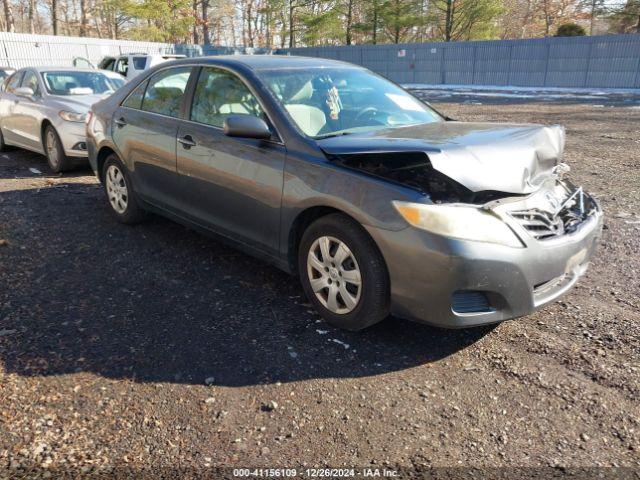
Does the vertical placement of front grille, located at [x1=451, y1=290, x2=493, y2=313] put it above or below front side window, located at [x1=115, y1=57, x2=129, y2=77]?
below

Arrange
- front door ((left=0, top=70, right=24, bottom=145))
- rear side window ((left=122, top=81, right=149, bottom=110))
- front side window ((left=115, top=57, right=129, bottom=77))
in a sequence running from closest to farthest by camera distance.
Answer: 1. rear side window ((left=122, top=81, right=149, bottom=110))
2. front door ((left=0, top=70, right=24, bottom=145))
3. front side window ((left=115, top=57, right=129, bottom=77))

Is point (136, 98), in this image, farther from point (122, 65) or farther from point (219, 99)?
point (122, 65)

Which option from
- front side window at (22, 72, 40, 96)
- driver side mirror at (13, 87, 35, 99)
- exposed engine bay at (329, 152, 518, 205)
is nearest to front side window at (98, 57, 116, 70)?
front side window at (22, 72, 40, 96)

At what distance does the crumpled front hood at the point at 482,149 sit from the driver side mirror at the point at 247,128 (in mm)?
390

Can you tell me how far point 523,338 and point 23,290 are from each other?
11.6 ft

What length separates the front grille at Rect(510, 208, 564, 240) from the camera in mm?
2861

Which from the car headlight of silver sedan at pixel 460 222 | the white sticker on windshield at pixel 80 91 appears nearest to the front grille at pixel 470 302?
the car headlight of silver sedan at pixel 460 222

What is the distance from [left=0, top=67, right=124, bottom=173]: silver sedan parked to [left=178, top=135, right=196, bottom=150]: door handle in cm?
369

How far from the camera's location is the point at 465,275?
2.66 metres

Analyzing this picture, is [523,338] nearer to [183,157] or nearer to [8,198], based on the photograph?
[183,157]

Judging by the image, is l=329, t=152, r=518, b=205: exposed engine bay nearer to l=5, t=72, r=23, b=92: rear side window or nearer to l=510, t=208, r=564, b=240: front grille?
l=510, t=208, r=564, b=240: front grille

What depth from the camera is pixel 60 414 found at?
2500 millimetres

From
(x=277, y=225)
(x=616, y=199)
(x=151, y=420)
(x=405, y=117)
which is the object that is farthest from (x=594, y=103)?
(x=151, y=420)

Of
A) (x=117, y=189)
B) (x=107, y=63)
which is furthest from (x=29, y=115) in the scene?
(x=107, y=63)
